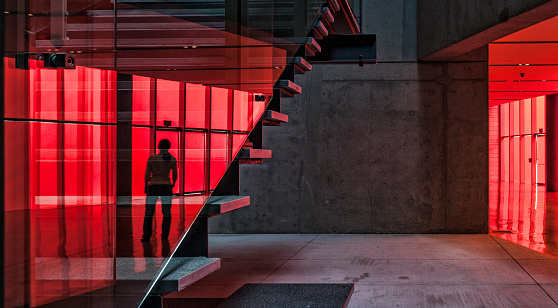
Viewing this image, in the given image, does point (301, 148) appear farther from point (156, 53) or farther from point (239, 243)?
point (156, 53)

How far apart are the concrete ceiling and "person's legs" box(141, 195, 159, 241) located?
743 cm

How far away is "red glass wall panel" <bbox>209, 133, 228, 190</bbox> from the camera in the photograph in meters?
3.80

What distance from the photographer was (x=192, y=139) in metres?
3.33

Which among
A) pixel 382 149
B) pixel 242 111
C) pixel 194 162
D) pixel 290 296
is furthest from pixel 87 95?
pixel 382 149

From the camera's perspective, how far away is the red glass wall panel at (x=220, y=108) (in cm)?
392

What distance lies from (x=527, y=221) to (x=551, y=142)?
38.6 feet

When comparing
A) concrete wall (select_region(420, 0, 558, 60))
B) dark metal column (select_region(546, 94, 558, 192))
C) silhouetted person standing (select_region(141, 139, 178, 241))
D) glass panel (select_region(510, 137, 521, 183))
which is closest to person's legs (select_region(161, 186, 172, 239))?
silhouetted person standing (select_region(141, 139, 178, 241))

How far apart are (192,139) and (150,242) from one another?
716 millimetres

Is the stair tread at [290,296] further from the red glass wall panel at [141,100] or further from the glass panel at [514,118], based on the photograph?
the glass panel at [514,118]

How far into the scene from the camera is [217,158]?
3914 mm

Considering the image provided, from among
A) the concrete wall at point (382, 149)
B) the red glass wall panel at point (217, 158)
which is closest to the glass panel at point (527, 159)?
the concrete wall at point (382, 149)

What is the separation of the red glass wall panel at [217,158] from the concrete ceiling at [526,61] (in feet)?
21.0

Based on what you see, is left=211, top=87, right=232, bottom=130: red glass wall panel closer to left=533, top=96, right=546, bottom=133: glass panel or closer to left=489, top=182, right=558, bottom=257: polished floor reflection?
left=489, top=182, right=558, bottom=257: polished floor reflection

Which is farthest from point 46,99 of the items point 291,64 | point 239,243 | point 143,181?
point 239,243
